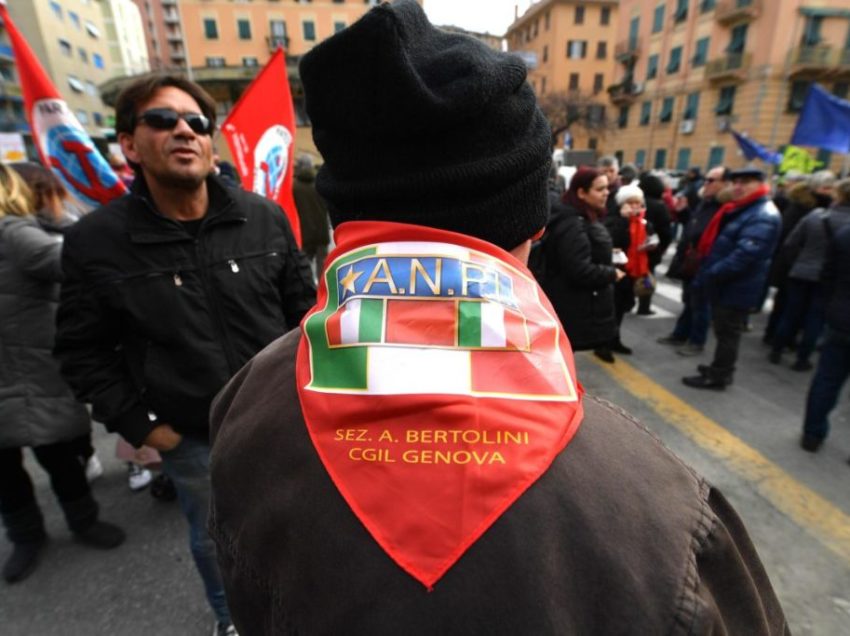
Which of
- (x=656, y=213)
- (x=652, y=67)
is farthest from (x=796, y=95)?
(x=656, y=213)

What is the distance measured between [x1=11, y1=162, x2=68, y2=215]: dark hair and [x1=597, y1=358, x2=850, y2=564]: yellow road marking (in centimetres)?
434

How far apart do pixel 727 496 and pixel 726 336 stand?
1.70 metres

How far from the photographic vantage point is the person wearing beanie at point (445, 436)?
548 millimetres

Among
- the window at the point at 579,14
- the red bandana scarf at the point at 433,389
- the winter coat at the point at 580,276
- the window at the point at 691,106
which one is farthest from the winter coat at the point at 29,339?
the window at the point at 579,14

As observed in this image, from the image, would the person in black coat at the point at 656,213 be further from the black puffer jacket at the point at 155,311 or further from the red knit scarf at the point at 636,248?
the black puffer jacket at the point at 155,311

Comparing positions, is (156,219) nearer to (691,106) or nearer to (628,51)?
(691,106)

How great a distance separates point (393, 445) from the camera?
1.91 ft

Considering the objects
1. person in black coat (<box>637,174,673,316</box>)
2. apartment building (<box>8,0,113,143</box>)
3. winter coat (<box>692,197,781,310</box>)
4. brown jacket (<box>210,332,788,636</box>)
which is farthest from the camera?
apartment building (<box>8,0,113,143</box>)

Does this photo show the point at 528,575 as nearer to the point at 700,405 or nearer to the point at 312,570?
the point at 312,570

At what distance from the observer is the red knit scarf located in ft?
16.0

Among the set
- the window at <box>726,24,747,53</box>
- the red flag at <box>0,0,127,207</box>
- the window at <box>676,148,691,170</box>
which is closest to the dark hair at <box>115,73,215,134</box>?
→ the red flag at <box>0,0,127,207</box>

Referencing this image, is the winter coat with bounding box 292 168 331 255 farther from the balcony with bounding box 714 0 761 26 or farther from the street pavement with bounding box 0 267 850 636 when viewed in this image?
the balcony with bounding box 714 0 761 26

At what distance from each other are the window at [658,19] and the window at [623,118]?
16.9 feet

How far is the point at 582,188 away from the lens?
3775 mm
